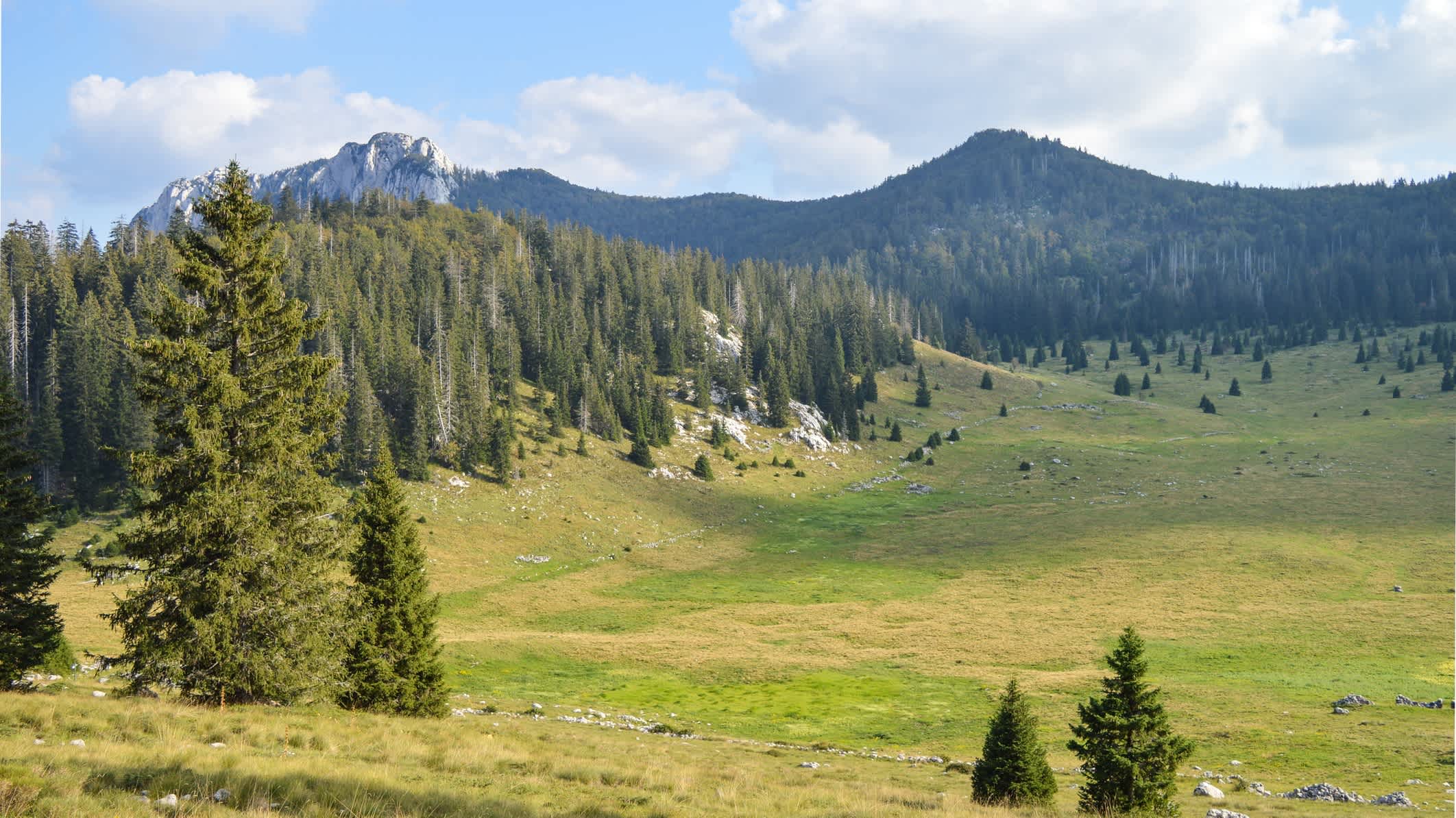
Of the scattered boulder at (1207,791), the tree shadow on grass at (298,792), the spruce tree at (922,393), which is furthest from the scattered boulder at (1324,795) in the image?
the spruce tree at (922,393)

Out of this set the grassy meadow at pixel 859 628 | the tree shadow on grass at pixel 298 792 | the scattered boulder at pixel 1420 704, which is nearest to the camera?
the tree shadow on grass at pixel 298 792

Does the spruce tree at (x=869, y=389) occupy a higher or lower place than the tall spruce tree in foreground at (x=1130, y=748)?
higher

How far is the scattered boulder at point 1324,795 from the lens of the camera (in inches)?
1070

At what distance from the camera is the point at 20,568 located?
79.7ft

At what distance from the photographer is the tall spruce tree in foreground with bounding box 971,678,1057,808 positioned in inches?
870

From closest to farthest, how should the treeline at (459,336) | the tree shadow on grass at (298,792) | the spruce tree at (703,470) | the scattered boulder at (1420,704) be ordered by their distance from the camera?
the tree shadow on grass at (298,792) → the scattered boulder at (1420,704) → the treeline at (459,336) → the spruce tree at (703,470)

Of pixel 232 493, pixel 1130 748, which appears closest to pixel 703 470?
pixel 232 493

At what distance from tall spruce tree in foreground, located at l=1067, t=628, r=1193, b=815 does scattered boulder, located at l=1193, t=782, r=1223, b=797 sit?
8.41 m

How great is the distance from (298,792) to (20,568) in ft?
62.8

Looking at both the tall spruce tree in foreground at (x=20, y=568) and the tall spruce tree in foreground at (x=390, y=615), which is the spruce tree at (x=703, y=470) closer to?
the tall spruce tree in foreground at (x=390, y=615)

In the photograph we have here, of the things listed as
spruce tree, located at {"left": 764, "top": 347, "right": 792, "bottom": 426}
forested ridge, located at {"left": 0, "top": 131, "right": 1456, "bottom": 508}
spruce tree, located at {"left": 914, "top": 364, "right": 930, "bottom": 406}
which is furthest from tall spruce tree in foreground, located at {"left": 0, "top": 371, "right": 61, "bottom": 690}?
spruce tree, located at {"left": 914, "top": 364, "right": 930, "bottom": 406}

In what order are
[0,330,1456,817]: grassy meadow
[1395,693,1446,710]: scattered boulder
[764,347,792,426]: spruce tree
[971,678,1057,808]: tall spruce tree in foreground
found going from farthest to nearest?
1. [764,347,792,426]: spruce tree
2. [1395,693,1446,710]: scattered boulder
3. [971,678,1057,808]: tall spruce tree in foreground
4. [0,330,1456,817]: grassy meadow

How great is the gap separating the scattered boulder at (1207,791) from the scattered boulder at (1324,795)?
2.55 metres

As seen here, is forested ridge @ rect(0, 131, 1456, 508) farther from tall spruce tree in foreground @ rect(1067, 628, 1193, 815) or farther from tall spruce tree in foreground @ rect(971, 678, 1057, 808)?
tall spruce tree in foreground @ rect(1067, 628, 1193, 815)
